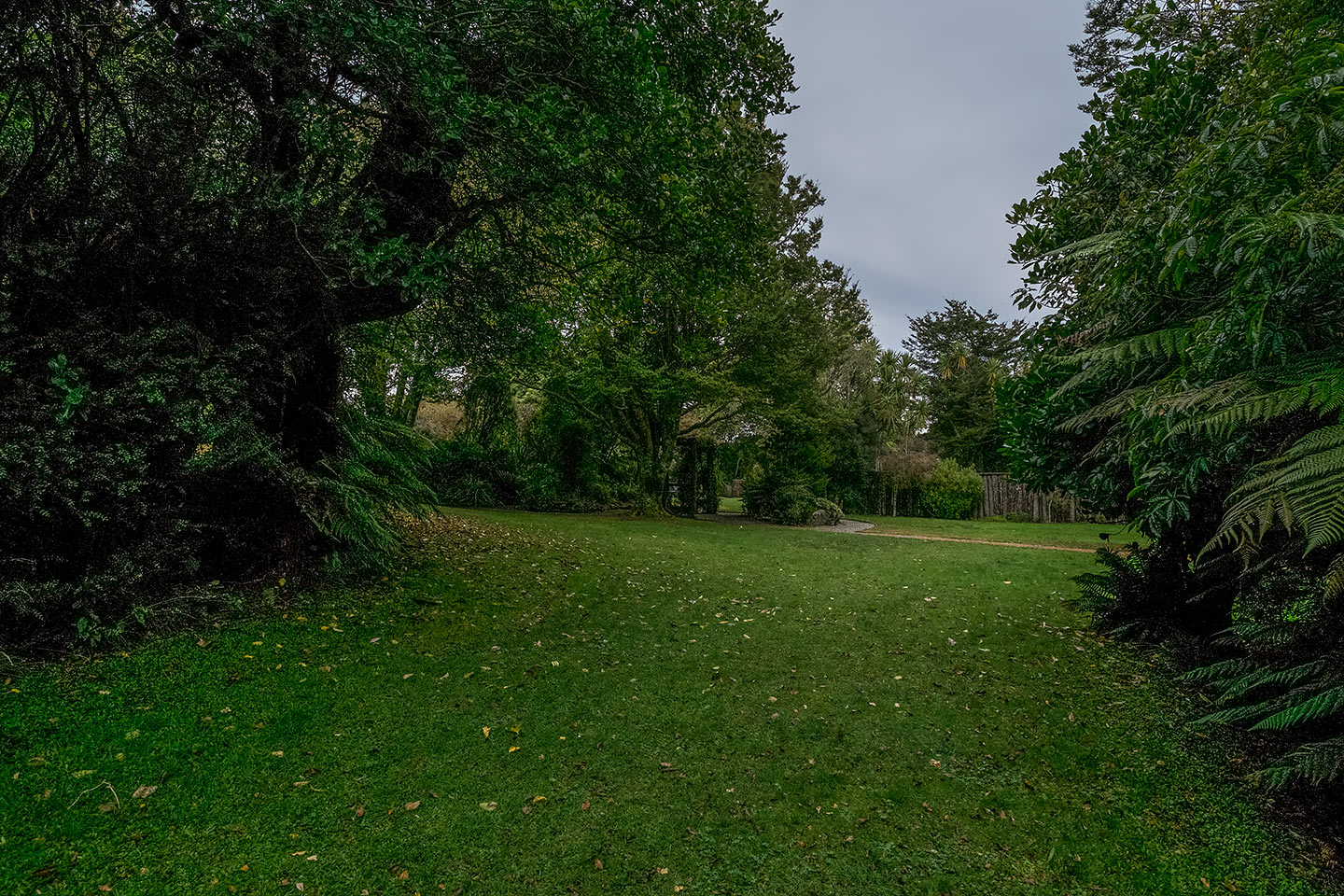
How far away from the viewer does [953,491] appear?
19688 mm

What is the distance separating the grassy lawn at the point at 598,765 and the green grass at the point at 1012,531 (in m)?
8.27

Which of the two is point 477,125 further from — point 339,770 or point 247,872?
point 247,872

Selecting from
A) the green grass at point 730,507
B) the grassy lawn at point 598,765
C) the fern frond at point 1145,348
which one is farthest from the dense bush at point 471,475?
the fern frond at point 1145,348

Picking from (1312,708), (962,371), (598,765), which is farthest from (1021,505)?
(598,765)

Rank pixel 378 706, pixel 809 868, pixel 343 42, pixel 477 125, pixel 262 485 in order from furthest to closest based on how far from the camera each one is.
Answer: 1. pixel 262 485
2. pixel 477 125
3. pixel 343 42
4. pixel 378 706
5. pixel 809 868

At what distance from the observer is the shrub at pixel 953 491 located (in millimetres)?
19516

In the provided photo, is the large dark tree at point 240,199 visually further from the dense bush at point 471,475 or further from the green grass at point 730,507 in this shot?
the green grass at point 730,507

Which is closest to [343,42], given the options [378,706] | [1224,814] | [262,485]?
→ [262,485]

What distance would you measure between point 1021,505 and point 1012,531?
542 centimetres

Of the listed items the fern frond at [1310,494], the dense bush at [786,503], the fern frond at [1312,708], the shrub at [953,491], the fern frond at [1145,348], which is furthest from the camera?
the shrub at [953,491]

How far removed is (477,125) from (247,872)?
434 centimetres

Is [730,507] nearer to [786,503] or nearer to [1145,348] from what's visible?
[786,503]

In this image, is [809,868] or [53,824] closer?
[53,824]

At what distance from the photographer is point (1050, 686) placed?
162 inches
